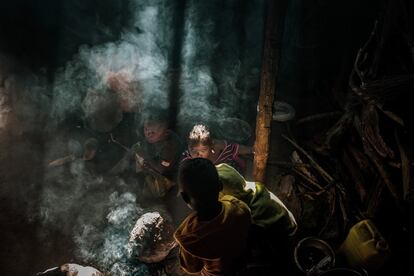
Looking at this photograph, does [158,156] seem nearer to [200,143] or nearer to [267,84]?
[200,143]

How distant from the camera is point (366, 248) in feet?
14.4

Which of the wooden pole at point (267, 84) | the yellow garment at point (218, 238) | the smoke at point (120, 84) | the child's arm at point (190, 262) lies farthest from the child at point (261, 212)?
the smoke at point (120, 84)

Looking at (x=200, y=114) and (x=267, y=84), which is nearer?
(x=267, y=84)

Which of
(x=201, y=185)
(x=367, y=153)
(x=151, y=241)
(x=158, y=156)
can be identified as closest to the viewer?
(x=201, y=185)

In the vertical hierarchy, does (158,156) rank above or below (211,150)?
below

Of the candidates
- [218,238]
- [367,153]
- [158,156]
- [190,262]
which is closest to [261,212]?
[218,238]

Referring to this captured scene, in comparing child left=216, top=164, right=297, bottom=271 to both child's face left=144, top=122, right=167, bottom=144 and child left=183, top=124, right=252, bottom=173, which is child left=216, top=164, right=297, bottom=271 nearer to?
child left=183, top=124, right=252, bottom=173

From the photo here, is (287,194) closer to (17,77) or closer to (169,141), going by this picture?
(169,141)

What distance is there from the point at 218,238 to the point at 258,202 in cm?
81

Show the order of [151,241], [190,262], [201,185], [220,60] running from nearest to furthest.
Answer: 1. [201,185]
2. [190,262]
3. [151,241]
4. [220,60]

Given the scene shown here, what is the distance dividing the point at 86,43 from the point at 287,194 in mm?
6589

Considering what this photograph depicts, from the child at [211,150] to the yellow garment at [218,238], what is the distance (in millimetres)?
3171

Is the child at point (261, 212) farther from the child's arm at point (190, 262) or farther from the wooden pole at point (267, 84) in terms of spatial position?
the wooden pole at point (267, 84)

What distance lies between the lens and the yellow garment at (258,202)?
3578 mm
